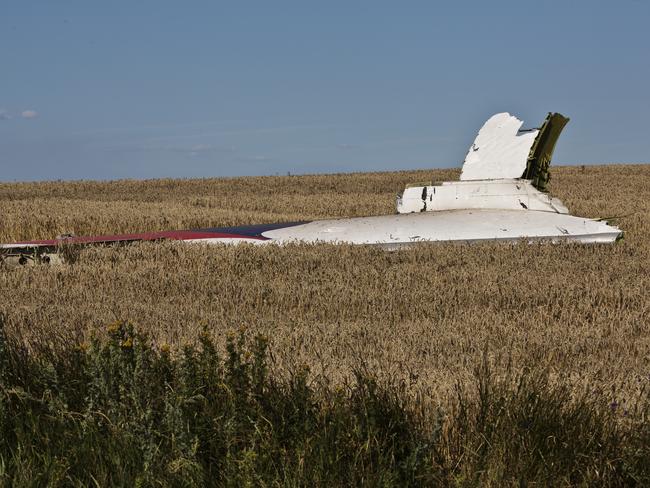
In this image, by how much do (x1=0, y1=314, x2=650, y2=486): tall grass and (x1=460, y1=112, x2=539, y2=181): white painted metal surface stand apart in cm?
1011

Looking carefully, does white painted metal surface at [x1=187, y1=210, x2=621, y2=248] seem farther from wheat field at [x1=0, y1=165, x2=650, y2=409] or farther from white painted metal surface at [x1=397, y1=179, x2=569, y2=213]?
wheat field at [x1=0, y1=165, x2=650, y2=409]

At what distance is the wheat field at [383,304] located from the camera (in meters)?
5.84

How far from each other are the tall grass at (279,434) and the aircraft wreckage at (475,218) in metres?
8.03

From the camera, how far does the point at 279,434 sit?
12.7ft

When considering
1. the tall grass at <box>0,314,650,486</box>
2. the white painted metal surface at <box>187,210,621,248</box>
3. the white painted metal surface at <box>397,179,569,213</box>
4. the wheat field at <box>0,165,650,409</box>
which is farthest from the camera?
the white painted metal surface at <box>397,179,569,213</box>

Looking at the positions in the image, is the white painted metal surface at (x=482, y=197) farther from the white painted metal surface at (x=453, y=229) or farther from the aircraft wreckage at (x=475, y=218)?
the white painted metal surface at (x=453, y=229)

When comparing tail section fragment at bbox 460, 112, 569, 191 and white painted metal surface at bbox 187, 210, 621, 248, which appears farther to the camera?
tail section fragment at bbox 460, 112, 569, 191

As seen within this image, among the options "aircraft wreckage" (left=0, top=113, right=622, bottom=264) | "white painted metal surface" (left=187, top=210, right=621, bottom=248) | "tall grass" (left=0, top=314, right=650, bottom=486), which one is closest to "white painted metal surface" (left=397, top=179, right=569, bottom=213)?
"aircraft wreckage" (left=0, top=113, right=622, bottom=264)

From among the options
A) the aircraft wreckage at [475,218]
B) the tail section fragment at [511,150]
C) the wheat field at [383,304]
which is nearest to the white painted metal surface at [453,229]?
the aircraft wreckage at [475,218]

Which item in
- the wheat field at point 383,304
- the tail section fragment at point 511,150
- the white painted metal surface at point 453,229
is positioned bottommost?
the wheat field at point 383,304

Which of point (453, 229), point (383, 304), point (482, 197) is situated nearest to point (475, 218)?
point (453, 229)

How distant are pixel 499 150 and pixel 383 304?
267 inches

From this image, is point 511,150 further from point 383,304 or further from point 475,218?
point 383,304

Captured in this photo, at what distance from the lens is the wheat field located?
19.2 feet
